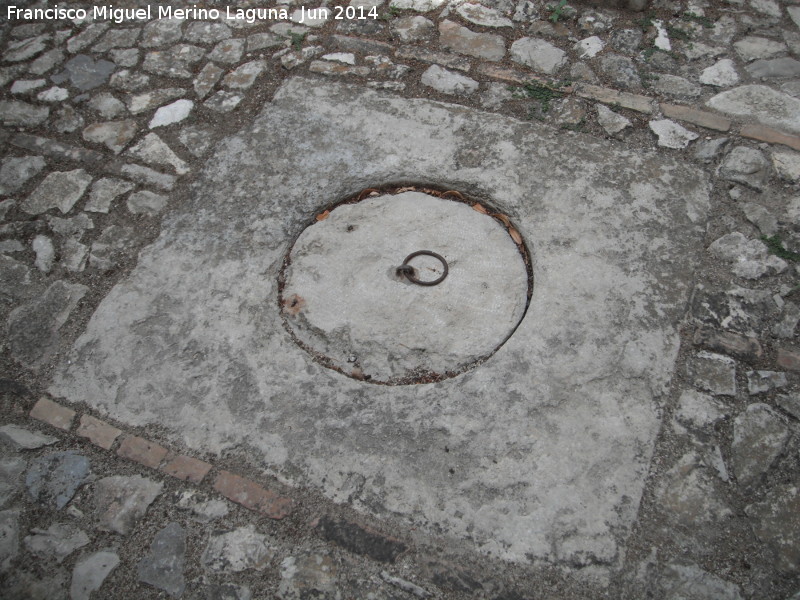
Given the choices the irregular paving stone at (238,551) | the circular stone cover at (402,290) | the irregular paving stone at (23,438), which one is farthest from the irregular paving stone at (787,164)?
the irregular paving stone at (23,438)

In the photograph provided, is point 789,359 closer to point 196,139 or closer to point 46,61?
point 196,139

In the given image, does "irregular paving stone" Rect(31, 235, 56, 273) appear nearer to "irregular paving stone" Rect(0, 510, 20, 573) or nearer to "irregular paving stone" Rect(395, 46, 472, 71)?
"irregular paving stone" Rect(0, 510, 20, 573)

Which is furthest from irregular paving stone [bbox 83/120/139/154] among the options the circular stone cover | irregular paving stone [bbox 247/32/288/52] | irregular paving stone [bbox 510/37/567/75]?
irregular paving stone [bbox 510/37/567/75]

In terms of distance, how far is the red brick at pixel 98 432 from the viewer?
7.85 ft

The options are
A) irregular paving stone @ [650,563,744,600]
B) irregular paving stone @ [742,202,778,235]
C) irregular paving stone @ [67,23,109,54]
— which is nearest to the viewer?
irregular paving stone @ [650,563,744,600]

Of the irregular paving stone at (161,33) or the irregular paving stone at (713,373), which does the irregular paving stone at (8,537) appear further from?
the irregular paving stone at (161,33)

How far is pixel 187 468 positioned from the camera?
230cm

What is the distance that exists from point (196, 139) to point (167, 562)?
2.26 meters

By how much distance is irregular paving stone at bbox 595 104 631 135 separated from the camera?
10.5 ft

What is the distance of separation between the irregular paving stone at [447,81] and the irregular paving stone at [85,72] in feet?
6.59

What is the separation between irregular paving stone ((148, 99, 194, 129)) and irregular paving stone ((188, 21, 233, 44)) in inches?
25.0

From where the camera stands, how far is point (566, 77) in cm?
349

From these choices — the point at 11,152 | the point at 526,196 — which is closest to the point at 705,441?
the point at 526,196

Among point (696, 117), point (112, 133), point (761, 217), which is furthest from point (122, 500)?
point (696, 117)
